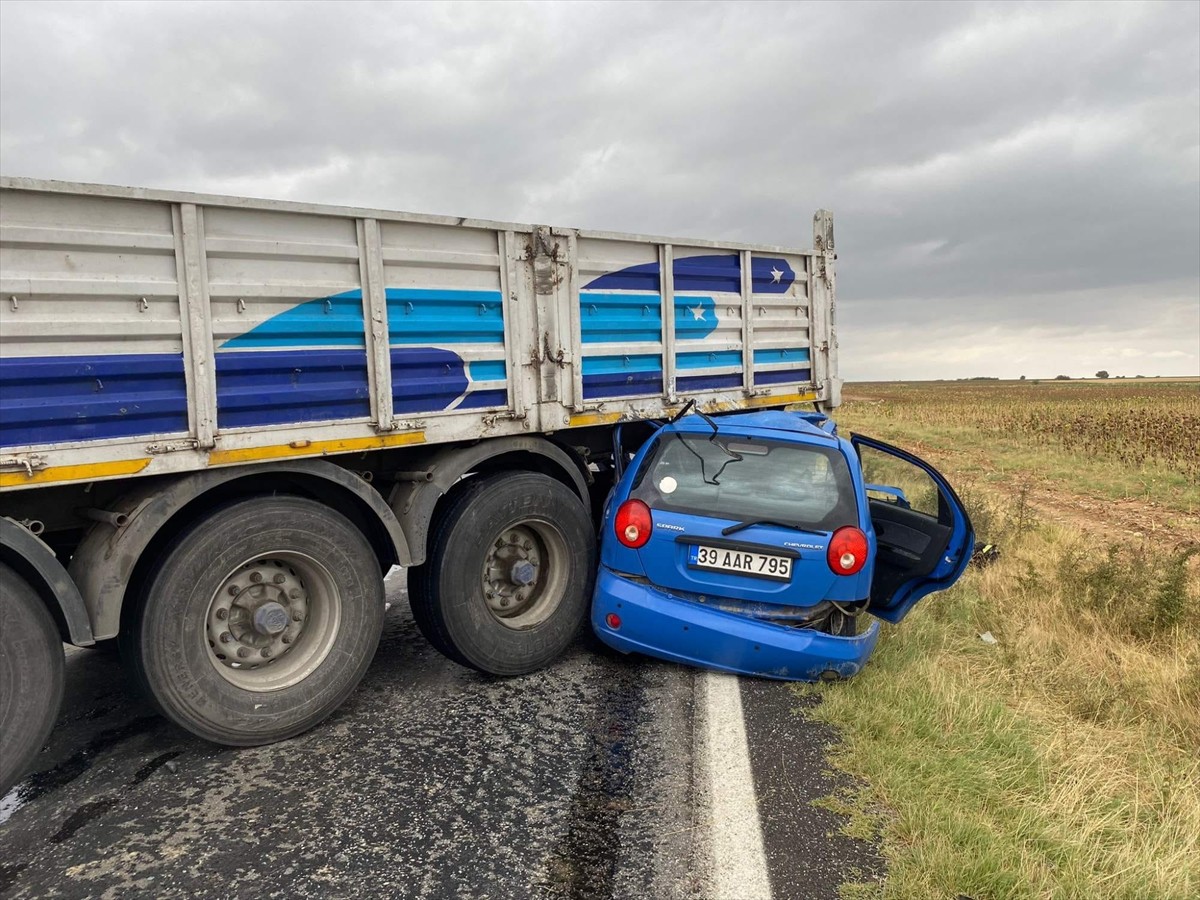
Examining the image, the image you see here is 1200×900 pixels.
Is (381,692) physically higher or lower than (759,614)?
lower

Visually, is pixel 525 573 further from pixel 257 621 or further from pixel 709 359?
pixel 709 359

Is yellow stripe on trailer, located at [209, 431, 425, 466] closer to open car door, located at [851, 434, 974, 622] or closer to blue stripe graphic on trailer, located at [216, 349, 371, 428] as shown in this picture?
blue stripe graphic on trailer, located at [216, 349, 371, 428]

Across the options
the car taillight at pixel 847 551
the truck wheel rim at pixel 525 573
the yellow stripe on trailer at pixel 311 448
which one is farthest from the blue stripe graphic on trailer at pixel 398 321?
the car taillight at pixel 847 551

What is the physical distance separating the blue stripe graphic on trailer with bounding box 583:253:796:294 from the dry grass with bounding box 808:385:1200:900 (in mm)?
2875

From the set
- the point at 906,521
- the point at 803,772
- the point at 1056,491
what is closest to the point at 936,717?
the point at 803,772

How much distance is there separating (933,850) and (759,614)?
1.79 metres

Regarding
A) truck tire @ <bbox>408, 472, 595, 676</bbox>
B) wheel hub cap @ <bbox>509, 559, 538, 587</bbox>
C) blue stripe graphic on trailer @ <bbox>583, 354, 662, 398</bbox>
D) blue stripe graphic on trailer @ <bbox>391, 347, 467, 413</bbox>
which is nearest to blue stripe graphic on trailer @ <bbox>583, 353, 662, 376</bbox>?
blue stripe graphic on trailer @ <bbox>583, 354, 662, 398</bbox>

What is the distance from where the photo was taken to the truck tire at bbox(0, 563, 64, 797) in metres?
3.13

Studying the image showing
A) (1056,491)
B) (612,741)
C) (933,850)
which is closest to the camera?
(933,850)

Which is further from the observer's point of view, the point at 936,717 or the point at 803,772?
the point at 936,717

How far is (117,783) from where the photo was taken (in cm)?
341

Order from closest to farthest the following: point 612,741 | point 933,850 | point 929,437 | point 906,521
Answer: point 933,850 < point 612,741 < point 906,521 < point 929,437

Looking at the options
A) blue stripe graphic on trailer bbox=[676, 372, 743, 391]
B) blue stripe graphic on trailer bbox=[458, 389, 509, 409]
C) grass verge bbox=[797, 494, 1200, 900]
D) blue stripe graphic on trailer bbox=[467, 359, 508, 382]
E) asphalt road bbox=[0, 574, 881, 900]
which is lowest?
grass verge bbox=[797, 494, 1200, 900]

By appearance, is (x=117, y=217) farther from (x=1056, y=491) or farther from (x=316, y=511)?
(x=1056, y=491)
